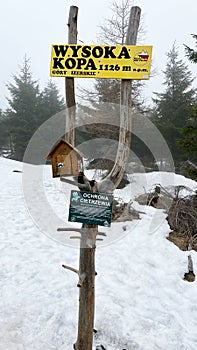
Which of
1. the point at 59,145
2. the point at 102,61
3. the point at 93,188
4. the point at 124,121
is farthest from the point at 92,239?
the point at 102,61

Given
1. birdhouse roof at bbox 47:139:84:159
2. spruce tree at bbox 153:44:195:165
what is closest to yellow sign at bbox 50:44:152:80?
birdhouse roof at bbox 47:139:84:159

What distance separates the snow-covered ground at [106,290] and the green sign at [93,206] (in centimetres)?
165

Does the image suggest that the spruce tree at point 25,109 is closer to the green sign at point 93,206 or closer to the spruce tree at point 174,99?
the spruce tree at point 174,99

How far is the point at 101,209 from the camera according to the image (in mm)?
2232

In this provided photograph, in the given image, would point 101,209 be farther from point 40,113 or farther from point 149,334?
point 40,113

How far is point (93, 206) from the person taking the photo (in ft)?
7.32

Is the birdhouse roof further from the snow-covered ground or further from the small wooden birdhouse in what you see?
the snow-covered ground

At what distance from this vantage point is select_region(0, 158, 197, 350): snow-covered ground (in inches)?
113

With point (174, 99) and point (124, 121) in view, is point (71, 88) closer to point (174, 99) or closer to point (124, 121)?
point (124, 121)

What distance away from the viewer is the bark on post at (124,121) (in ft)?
7.63

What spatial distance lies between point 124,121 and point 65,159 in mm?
740

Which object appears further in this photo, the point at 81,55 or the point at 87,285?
the point at 87,285

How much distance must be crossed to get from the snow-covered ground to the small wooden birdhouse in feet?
6.69

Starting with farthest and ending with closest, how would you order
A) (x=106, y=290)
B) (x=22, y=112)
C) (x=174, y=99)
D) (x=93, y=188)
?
(x=22, y=112) < (x=174, y=99) < (x=106, y=290) < (x=93, y=188)
